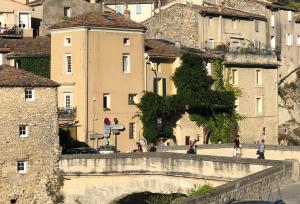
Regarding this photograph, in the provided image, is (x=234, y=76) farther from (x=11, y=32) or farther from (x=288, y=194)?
(x=288, y=194)

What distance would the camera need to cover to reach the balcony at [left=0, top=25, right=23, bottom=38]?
72637mm

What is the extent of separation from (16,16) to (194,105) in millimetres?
22026

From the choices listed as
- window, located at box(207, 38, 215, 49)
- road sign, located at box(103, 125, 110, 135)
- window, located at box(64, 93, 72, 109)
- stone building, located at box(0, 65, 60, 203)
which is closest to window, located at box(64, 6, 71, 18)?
window, located at box(207, 38, 215, 49)

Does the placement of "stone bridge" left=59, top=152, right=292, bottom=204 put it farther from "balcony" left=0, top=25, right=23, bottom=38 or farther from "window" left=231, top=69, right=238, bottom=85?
"balcony" left=0, top=25, right=23, bottom=38

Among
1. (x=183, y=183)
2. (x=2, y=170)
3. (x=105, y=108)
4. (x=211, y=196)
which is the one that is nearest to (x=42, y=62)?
(x=105, y=108)

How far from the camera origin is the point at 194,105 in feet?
209

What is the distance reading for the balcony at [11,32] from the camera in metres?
72.6

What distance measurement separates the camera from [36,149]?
49156 mm

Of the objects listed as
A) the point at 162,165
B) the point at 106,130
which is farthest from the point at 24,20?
the point at 162,165

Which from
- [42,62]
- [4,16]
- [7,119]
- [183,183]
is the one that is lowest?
[183,183]

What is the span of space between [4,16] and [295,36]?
32040mm

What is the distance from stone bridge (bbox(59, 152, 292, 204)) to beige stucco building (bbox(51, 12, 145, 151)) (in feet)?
30.8

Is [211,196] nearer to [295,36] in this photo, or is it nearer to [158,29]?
[158,29]

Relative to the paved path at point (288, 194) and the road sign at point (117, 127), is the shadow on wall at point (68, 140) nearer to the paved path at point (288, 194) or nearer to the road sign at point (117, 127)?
the road sign at point (117, 127)
